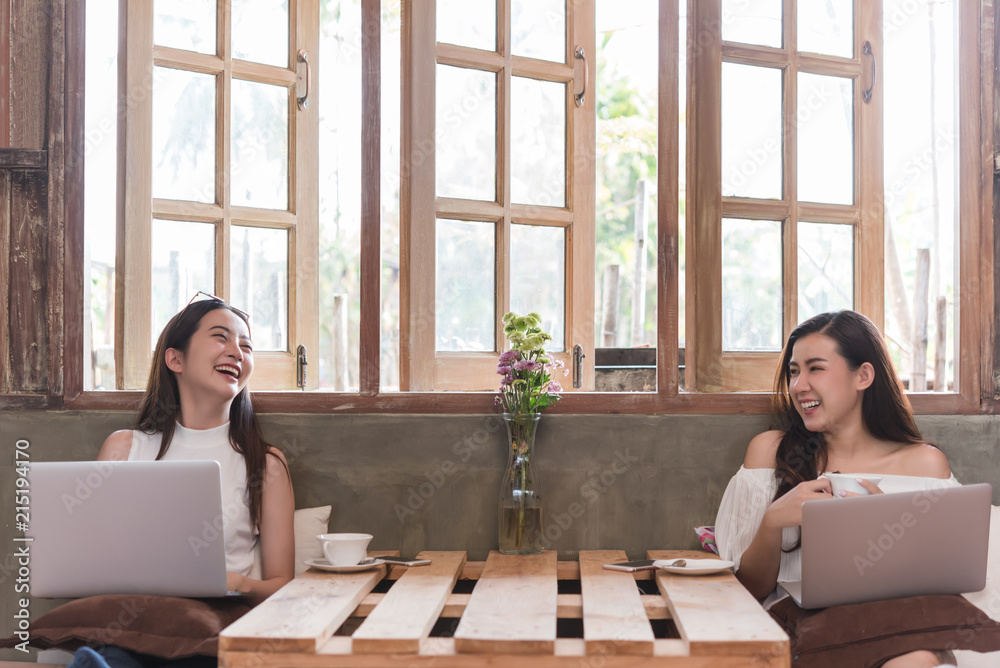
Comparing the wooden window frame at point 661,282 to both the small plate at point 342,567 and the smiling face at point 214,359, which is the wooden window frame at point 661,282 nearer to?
the smiling face at point 214,359

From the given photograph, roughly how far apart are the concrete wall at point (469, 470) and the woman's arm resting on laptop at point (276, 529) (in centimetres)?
14

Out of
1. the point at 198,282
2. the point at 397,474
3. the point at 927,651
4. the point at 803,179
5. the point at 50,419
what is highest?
the point at 803,179

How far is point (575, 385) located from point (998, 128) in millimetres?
1398

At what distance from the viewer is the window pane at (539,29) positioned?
104 inches

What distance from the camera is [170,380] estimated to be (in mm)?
2115

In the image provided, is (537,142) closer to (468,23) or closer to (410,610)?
(468,23)

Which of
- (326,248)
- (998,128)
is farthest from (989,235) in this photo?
(326,248)

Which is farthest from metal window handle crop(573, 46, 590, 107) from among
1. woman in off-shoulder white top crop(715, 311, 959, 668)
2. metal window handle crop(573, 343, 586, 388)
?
woman in off-shoulder white top crop(715, 311, 959, 668)

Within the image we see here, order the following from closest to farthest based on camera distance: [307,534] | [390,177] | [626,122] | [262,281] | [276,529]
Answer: [276,529]
[307,534]
[262,281]
[390,177]
[626,122]

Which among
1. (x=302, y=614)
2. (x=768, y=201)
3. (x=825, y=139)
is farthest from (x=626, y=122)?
(x=302, y=614)

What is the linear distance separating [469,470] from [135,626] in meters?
0.87

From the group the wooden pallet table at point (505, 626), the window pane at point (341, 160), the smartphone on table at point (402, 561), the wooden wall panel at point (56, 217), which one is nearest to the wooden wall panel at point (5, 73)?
the wooden wall panel at point (56, 217)

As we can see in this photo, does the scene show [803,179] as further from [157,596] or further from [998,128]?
[157,596]

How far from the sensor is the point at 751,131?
2.41m
